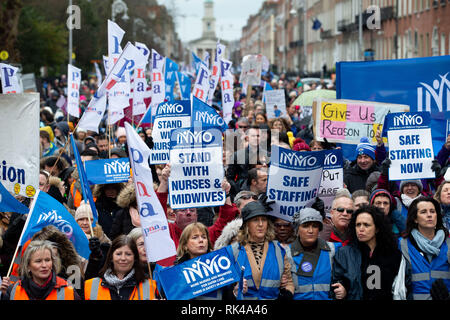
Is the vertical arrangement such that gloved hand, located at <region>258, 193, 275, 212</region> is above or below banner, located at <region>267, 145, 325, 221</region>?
below

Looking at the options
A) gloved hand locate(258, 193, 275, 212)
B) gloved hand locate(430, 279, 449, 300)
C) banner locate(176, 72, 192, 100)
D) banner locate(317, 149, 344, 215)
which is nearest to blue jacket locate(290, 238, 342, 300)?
gloved hand locate(430, 279, 449, 300)

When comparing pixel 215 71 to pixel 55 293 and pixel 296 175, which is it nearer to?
pixel 296 175

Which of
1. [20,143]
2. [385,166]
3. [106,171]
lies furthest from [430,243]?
[106,171]

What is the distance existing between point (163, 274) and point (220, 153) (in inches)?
89.1

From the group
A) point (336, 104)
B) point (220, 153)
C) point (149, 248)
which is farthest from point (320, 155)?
point (336, 104)

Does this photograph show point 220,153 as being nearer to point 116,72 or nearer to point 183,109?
point 116,72

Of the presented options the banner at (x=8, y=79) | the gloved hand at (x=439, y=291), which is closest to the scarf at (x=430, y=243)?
the gloved hand at (x=439, y=291)

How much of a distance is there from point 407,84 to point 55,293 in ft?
25.6

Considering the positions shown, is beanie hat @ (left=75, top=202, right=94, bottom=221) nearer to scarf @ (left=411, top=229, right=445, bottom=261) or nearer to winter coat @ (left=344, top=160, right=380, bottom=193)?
scarf @ (left=411, top=229, right=445, bottom=261)

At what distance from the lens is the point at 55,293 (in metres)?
5.82

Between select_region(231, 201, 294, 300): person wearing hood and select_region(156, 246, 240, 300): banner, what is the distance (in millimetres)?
204

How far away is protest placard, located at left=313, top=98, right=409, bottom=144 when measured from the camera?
1206 cm

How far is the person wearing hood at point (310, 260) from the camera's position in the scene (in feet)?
20.8

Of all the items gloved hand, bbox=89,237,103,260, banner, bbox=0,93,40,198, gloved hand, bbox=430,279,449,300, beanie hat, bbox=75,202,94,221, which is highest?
banner, bbox=0,93,40,198
